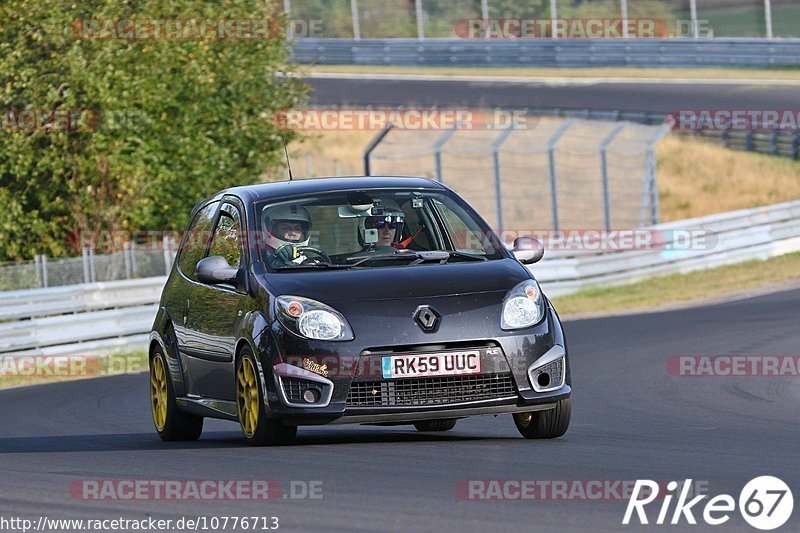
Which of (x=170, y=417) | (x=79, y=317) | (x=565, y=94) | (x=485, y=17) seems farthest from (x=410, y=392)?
(x=485, y=17)

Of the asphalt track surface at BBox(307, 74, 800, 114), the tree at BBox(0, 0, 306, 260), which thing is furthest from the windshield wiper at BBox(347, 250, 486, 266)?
the asphalt track surface at BBox(307, 74, 800, 114)

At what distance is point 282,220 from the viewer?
9.84 metres

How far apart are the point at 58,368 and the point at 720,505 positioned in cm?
1384

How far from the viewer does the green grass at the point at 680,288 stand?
79.5 feet

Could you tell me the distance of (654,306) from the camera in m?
23.8

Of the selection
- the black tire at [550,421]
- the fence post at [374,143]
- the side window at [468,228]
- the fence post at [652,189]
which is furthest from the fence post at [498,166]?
the black tire at [550,421]

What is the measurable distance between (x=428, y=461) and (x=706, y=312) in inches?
528

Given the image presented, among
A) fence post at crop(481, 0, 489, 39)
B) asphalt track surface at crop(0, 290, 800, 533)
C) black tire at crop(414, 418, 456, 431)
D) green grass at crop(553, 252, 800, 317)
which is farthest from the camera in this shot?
fence post at crop(481, 0, 489, 39)

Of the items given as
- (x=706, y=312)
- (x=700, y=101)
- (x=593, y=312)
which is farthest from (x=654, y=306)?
(x=700, y=101)

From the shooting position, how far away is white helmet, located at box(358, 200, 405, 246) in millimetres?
9844

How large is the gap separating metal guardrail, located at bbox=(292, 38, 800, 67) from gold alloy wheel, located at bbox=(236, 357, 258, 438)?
3293 cm

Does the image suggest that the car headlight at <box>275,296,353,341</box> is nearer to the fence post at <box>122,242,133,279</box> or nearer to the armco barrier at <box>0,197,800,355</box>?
the armco barrier at <box>0,197,800,355</box>

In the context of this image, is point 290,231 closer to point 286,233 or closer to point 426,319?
point 286,233

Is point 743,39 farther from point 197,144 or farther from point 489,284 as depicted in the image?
point 489,284
